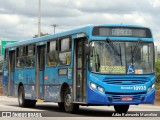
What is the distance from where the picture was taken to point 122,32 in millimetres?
18688

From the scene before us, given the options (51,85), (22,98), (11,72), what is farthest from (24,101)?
(51,85)

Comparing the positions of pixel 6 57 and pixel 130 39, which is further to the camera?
pixel 6 57

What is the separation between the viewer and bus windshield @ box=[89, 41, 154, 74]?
1806 centimetres

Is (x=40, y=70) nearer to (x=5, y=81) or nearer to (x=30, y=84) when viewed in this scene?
(x=30, y=84)

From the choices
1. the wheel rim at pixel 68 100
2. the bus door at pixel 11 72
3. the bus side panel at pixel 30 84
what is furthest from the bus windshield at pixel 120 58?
the bus door at pixel 11 72

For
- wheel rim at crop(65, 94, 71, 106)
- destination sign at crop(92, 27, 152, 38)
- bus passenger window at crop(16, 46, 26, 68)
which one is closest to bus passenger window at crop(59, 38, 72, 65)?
wheel rim at crop(65, 94, 71, 106)

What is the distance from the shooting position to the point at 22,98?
85.1 ft

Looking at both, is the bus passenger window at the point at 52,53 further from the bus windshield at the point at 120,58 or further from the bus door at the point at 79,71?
the bus windshield at the point at 120,58

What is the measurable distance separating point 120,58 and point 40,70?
6.06 m

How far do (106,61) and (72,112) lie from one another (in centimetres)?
280

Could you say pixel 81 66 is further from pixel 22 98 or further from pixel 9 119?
pixel 22 98

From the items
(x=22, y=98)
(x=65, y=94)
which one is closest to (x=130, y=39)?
(x=65, y=94)

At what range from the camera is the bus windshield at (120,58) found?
1806 centimetres

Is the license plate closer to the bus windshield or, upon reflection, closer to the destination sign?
the bus windshield
